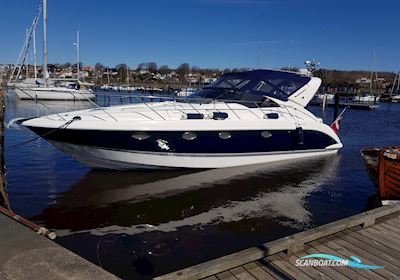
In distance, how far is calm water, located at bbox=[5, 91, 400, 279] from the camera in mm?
6234

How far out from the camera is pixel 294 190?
990cm

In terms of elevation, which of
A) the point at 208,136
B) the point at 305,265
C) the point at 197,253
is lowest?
the point at 197,253

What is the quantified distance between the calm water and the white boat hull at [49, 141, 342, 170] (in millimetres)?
328

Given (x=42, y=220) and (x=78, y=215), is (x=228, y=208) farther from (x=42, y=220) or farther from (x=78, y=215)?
(x=42, y=220)

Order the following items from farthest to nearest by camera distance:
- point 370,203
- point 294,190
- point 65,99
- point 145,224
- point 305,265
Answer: point 65,99
point 294,190
point 370,203
point 145,224
point 305,265

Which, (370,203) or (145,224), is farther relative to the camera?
(370,203)

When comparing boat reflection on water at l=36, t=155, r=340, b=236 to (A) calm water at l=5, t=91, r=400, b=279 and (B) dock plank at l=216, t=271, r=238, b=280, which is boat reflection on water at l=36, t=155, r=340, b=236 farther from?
(B) dock plank at l=216, t=271, r=238, b=280

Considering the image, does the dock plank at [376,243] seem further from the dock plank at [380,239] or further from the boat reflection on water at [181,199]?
the boat reflection on water at [181,199]

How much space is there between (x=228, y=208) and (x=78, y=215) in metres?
3.32

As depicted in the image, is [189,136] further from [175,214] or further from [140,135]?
[175,214]

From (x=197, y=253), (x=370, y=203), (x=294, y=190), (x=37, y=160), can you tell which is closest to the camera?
(x=197, y=253)

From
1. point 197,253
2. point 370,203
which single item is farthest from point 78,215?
point 370,203

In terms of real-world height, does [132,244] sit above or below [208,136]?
below

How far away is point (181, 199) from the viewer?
880cm
